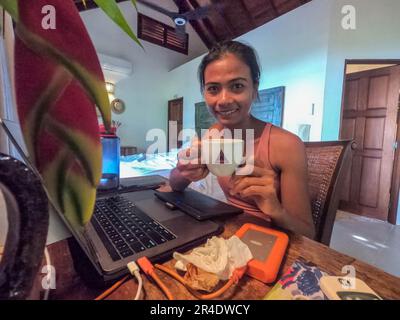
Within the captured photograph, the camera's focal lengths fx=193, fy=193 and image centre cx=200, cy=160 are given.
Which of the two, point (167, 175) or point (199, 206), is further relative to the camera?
point (167, 175)

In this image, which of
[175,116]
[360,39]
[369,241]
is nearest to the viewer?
[369,241]

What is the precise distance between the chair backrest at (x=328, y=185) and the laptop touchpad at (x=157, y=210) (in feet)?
1.62

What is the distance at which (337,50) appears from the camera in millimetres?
2049

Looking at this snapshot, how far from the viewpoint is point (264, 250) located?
1.18 ft

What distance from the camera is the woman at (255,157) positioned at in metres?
0.51

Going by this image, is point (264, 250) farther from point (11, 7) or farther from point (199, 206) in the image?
point (11, 7)

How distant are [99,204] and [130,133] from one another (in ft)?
11.4

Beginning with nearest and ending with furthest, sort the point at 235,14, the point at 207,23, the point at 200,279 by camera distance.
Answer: the point at 200,279 → the point at 235,14 → the point at 207,23

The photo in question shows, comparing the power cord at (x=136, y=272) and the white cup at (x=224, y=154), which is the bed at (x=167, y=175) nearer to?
the white cup at (x=224, y=154)

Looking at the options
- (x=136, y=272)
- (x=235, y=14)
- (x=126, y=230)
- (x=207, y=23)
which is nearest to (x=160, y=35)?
(x=207, y=23)

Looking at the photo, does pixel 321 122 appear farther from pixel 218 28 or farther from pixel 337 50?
pixel 218 28

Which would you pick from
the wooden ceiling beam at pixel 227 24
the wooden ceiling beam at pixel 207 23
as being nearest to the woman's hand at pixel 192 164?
the wooden ceiling beam at pixel 227 24

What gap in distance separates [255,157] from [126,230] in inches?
20.1
